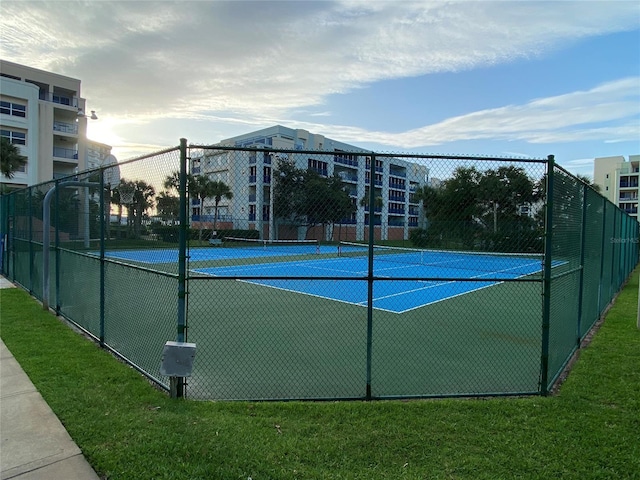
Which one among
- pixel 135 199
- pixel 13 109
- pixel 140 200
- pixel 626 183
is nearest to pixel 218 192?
pixel 140 200

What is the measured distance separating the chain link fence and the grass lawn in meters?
0.45

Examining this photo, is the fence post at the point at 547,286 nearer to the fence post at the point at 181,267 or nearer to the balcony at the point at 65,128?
the fence post at the point at 181,267

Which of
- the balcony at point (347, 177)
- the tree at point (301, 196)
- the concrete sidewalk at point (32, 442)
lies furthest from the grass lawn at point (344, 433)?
the balcony at point (347, 177)

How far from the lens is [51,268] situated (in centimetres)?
936

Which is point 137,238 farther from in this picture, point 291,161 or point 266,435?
point 266,435

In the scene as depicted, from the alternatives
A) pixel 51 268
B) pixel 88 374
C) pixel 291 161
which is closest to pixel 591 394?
pixel 291 161

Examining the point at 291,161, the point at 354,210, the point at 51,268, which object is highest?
the point at 291,161

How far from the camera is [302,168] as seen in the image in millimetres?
4738

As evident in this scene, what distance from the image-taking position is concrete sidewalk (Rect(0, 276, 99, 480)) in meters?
3.21

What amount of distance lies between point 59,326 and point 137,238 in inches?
116

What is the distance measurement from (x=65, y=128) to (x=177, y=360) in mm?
50048

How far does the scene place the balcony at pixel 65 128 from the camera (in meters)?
44.7

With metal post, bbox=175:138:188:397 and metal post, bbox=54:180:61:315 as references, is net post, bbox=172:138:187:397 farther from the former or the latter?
metal post, bbox=54:180:61:315

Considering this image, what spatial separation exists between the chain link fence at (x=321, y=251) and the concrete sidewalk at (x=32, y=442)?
1223mm
